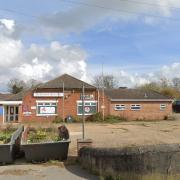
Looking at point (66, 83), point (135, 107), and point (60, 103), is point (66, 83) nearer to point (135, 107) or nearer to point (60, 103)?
point (60, 103)

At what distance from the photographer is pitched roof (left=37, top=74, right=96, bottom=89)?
49.5 m

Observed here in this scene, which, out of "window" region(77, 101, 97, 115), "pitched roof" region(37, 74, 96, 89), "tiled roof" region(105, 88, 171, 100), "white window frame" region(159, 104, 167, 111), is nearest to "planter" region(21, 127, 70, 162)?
"pitched roof" region(37, 74, 96, 89)

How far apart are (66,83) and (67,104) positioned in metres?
2.87

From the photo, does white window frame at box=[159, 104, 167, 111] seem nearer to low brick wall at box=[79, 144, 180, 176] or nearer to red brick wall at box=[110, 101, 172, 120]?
A: red brick wall at box=[110, 101, 172, 120]

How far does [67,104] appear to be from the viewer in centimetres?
4981

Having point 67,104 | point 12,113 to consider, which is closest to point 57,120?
point 67,104

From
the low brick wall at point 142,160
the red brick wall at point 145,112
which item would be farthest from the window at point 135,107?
the low brick wall at point 142,160

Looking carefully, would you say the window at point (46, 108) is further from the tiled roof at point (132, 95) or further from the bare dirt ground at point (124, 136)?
the bare dirt ground at point (124, 136)

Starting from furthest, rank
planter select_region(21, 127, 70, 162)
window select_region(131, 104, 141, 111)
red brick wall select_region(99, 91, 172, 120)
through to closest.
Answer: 1. window select_region(131, 104, 141, 111)
2. red brick wall select_region(99, 91, 172, 120)
3. planter select_region(21, 127, 70, 162)

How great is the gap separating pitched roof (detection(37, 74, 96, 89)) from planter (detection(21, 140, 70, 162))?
33369 mm

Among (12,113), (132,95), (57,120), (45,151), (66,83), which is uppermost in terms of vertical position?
(66,83)

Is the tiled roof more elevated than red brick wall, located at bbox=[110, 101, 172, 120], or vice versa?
the tiled roof

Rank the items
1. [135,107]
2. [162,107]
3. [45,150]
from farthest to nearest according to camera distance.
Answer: [162,107] < [135,107] < [45,150]

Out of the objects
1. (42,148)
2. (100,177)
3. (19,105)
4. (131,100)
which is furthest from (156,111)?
(100,177)
